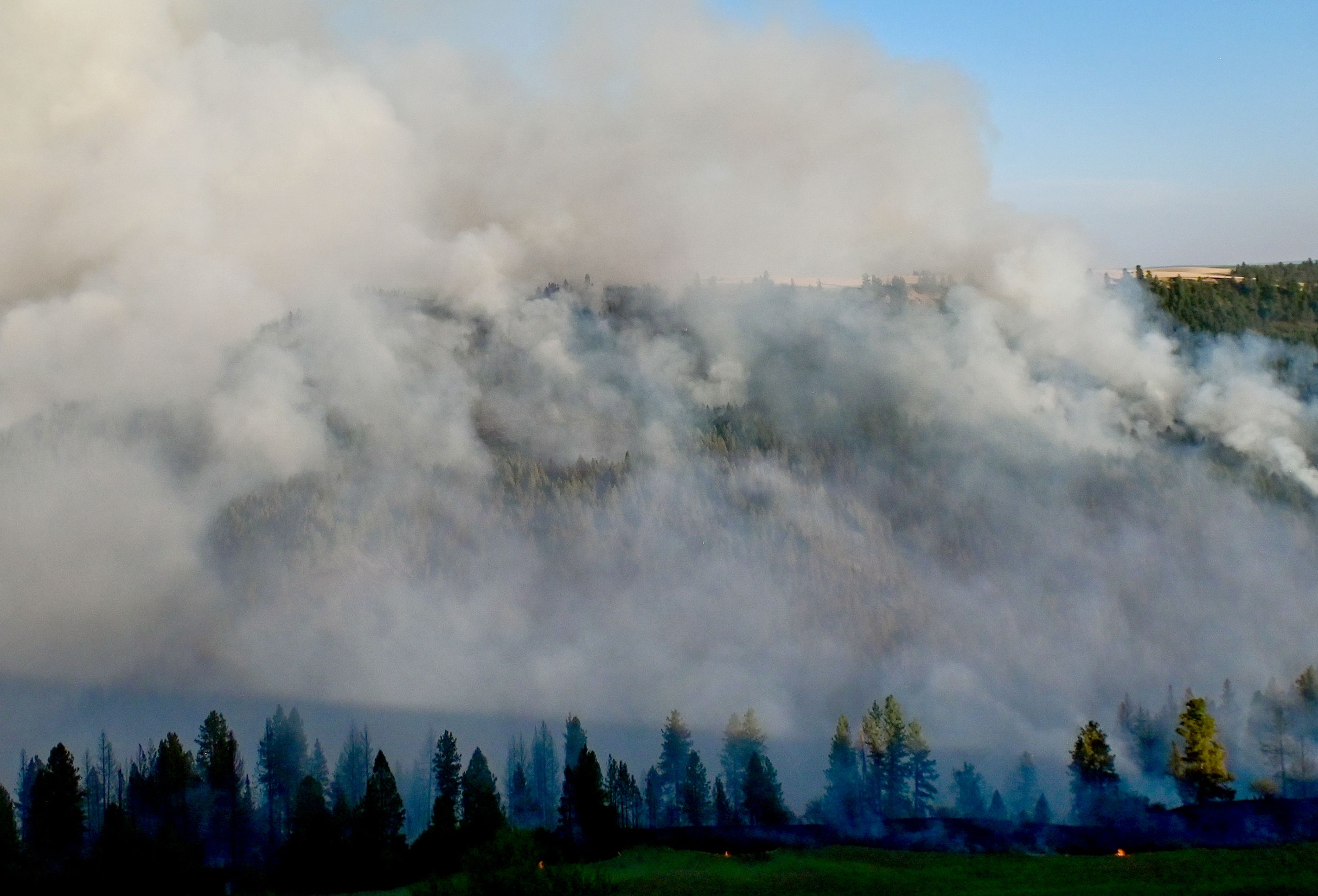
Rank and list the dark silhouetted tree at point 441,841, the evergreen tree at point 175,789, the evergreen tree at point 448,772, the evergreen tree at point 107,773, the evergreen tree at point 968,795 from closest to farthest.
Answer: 1. the dark silhouetted tree at point 441,841
2. the evergreen tree at point 448,772
3. the evergreen tree at point 175,789
4. the evergreen tree at point 968,795
5. the evergreen tree at point 107,773

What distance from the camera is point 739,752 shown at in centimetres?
15112

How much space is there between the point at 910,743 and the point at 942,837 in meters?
18.0

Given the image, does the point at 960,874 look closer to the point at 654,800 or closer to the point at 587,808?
the point at 587,808

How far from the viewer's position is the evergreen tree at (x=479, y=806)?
12469 cm

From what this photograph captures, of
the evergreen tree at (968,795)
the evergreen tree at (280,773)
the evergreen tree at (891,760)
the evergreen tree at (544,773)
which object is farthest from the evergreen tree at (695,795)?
the evergreen tree at (280,773)

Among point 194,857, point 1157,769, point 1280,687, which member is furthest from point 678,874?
point 1280,687

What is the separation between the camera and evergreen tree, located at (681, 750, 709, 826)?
479 ft

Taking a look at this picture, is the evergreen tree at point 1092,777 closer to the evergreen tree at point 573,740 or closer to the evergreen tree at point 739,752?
the evergreen tree at point 739,752

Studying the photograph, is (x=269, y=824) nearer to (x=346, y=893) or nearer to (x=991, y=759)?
(x=346, y=893)

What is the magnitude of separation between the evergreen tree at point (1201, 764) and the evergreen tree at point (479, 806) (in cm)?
6496

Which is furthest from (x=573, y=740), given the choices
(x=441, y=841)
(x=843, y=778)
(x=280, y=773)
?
(x=441, y=841)

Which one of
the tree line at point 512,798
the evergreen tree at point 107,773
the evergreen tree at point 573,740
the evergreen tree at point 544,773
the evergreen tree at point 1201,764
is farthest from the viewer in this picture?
the evergreen tree at point 107,773

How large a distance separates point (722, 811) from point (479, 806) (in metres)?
31.1

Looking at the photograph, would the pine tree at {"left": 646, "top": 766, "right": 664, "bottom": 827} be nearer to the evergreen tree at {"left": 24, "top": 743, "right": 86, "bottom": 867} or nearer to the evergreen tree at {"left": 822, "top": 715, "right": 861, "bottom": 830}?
the evergreen tree at {"left": 822, "top": 715, "right": 861, "bottom": 830}
